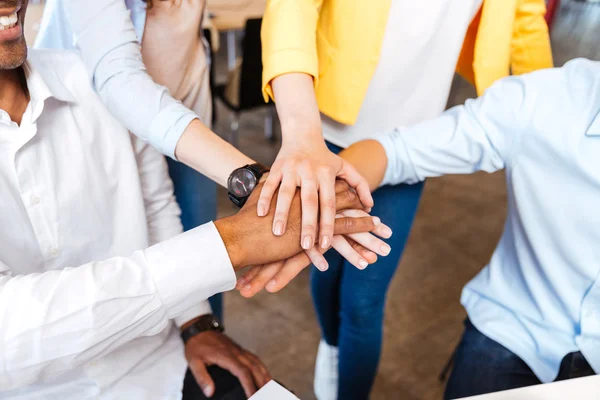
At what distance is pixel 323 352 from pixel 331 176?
930 millimetres

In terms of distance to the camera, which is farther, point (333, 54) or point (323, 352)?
point (323, 352)

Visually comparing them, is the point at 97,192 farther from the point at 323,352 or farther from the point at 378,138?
the point at 323,352

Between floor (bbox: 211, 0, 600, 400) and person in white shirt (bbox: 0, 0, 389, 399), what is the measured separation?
3.04 ft

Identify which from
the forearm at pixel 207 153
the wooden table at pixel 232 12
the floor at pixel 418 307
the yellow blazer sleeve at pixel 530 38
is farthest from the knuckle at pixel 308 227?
the wooden table at pixel 232 12

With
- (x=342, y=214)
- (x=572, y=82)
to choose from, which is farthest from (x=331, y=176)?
(x=572, y=82)

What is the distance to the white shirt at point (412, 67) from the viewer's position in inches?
46.8

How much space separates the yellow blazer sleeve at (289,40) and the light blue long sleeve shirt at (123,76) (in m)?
0.20

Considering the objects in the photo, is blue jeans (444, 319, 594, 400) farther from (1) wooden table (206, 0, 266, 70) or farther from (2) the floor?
(1) wooden table (206, 0, 266, 70)

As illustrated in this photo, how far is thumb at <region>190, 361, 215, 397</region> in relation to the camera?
1.06 m

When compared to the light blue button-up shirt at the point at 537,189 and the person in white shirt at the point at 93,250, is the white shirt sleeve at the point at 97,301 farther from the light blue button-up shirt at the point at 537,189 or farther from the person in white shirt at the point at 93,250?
the light blue button-up shirt at the point at 537,189

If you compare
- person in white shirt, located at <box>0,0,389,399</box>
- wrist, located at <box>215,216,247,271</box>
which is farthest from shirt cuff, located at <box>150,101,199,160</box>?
wrist, located at <box>215,216,247,271</box>

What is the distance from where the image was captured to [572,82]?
1052mm

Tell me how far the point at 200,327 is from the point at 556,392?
29.1 inches

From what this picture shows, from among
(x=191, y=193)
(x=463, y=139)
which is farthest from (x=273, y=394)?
(x=191, y=193)
